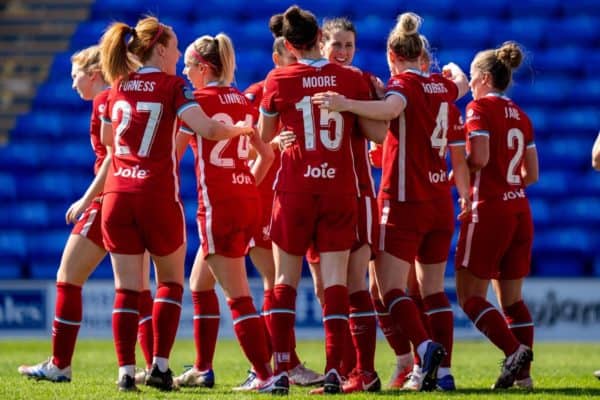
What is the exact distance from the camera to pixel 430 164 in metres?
Result: 6.93

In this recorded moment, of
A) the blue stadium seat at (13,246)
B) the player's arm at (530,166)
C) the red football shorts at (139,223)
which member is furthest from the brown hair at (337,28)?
the blue stadium seat at (13,246)

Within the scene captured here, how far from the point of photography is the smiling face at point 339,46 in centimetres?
696

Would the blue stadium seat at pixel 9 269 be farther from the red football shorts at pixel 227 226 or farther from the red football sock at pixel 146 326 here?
the red football shorts at pixel 227 226

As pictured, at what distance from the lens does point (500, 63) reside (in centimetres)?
739

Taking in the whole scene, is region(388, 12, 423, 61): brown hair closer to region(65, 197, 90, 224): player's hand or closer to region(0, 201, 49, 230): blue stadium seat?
region(65, 197, 90, 224): player's hand

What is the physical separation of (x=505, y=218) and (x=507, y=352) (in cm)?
83

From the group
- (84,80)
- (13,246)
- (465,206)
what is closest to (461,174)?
(465,206)

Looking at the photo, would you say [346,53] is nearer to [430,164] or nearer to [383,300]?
[430,164]

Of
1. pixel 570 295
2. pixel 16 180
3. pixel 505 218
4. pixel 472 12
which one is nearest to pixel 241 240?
pixel 505 218

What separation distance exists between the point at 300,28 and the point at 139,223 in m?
1.35

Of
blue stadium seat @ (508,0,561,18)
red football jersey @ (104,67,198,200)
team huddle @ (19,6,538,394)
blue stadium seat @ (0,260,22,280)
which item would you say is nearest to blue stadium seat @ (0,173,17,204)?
blue stadium seat @ (0,260,22,280)

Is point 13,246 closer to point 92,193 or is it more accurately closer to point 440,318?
Answer: point 92,193

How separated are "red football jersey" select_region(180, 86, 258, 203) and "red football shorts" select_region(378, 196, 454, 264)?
2.69ft

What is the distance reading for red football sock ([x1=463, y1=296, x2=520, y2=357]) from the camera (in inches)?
277
